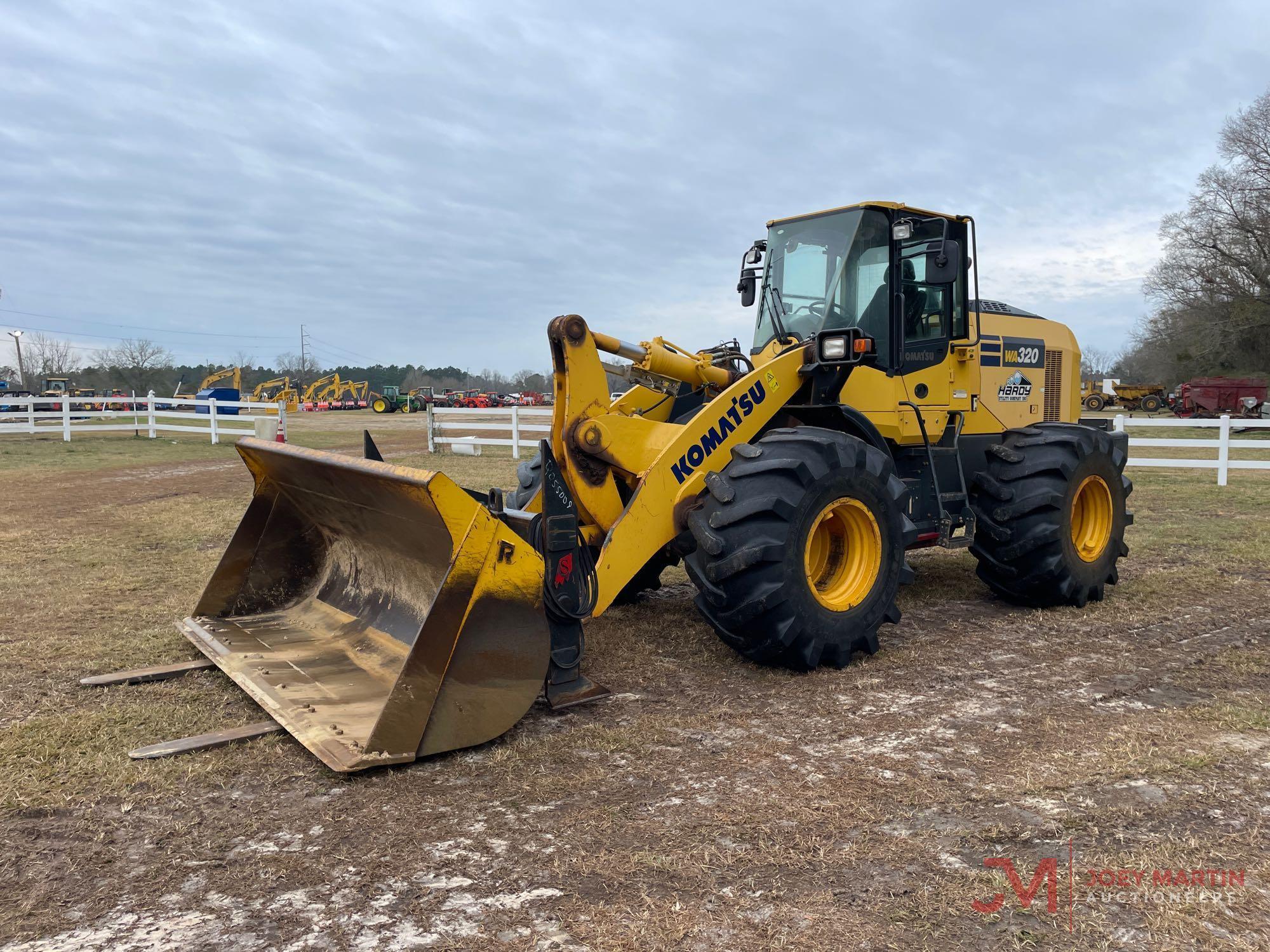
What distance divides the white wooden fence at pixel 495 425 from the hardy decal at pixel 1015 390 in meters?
12.0

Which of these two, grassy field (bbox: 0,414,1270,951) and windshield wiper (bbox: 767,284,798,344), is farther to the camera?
windshield wiper (bbox: 767,284,798,344)

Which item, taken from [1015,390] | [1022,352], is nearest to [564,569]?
[1015,390]

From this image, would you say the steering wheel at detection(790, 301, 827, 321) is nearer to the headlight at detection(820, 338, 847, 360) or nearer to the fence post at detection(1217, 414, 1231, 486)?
the headlight at detection(820, 338, 847, 360)

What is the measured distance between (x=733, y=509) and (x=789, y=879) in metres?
2.13

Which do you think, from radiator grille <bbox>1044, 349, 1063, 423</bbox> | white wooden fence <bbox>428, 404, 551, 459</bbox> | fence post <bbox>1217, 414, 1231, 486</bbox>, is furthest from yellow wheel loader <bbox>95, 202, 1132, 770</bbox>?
white wooden fence <bbox>428, 404, 551, 459</bbox>

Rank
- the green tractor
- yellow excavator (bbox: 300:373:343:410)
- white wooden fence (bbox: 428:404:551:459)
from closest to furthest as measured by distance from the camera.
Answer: white wooden fence (bbox: 428:404:551:459)
the green tractor
yellow excavator (bbox: 300:373:343:410)

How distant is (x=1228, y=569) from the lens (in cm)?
804

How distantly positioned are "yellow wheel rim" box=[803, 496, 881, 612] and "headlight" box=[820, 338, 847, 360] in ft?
3.01

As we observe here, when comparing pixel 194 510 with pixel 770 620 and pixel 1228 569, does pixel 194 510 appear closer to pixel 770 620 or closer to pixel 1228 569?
pixel 770 620

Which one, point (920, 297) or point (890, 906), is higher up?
point (920, 297)

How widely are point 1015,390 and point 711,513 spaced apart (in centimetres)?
379

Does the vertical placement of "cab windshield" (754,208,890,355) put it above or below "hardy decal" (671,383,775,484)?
above

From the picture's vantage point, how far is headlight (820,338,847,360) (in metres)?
5.49

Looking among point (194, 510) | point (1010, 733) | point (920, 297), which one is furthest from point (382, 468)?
point (194, 510)
